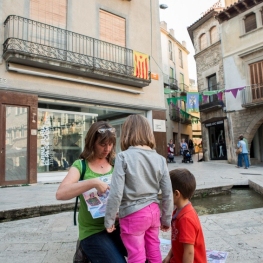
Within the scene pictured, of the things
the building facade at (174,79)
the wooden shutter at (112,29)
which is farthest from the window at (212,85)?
the wooden shutter at (112,29)

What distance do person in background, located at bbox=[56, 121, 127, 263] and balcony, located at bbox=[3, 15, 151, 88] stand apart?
7.05 meters

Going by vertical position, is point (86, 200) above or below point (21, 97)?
below

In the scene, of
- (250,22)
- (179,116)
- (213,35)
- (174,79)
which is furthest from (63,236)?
(174,79)

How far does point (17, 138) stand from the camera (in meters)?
8.28

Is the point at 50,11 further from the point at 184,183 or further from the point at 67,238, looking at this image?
the point at 184,183

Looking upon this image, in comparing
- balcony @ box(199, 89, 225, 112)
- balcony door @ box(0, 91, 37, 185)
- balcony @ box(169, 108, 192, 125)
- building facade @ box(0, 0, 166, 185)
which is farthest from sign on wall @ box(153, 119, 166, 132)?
balcony @ box(169, 108, 192, 125)

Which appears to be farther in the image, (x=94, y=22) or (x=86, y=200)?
(x=94, y=22)

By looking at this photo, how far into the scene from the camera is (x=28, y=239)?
354 centimetres

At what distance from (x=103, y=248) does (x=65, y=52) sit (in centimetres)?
855

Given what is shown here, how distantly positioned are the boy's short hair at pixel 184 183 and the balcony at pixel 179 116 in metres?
26.6

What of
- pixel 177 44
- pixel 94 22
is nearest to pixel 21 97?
pixel 94 22

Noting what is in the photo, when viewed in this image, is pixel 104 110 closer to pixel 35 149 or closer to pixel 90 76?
pixel 90 76

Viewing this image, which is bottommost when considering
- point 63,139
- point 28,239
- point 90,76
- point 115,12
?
point 28,239

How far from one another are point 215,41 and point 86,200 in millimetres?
18700
